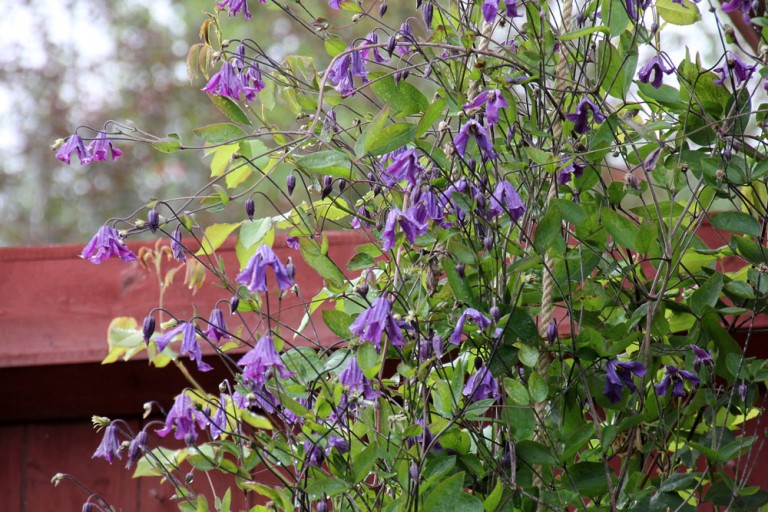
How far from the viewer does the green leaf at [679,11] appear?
1.23m

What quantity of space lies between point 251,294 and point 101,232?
0.20m

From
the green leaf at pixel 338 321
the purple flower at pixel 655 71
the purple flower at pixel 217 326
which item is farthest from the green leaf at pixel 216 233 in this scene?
the purple flower at pixel 655 71

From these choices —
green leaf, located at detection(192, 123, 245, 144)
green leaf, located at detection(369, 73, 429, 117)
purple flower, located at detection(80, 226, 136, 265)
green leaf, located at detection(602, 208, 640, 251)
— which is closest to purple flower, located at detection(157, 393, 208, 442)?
purple flower, located at detection(80, 226, 136, 265)

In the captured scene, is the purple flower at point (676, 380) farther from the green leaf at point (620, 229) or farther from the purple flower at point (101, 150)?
the purple flower at point (101, 150)

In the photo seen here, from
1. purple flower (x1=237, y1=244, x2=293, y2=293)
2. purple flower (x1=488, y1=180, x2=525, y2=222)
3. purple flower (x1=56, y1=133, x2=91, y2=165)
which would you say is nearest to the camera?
purple flower (x1=237, y1=244, x2=293, y2=293)

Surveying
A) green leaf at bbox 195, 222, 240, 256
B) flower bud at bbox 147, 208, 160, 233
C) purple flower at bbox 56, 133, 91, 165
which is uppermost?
purple flower at bbox 56, 133, 91, 165

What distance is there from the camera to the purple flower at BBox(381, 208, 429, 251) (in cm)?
100

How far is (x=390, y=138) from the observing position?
103 centimetres

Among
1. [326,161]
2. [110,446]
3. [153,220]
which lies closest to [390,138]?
[326,161]

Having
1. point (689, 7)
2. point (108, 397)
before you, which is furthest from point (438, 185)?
point (108, 397)

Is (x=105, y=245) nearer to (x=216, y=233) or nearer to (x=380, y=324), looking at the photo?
(x=216, y=233)

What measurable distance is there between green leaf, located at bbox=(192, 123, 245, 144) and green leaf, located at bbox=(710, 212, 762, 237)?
617 millimetres

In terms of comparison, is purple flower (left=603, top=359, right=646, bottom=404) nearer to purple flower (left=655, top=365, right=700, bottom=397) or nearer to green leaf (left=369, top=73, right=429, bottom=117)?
purple flower (left=655, top=365, right=700, bottom=397)

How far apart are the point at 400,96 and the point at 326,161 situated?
6.2 inches
